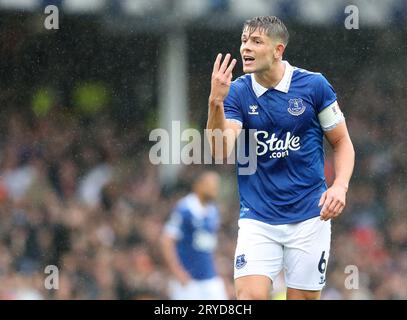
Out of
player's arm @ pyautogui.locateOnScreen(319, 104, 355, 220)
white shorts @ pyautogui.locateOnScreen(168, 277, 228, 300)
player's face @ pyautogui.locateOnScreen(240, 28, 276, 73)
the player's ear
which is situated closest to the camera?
player's arm @ pyautogui.locateOnScreen(319, 104, 355, 220)

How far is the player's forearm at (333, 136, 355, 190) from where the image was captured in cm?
635

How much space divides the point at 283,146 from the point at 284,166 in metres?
0.12

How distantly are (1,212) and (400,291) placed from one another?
4.46 metres

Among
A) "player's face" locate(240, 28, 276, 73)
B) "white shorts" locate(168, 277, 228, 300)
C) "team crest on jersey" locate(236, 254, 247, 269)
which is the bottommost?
"team crest on jersey" locate(236, 254, 247, 269)

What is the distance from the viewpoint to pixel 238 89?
654 centimetres

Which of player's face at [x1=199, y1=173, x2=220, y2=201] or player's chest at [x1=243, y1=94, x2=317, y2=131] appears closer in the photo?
player's chest at [x1=243, y1=94, x2=317, y2=131]

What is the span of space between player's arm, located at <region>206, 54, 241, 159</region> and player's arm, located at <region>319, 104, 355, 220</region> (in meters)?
0.59

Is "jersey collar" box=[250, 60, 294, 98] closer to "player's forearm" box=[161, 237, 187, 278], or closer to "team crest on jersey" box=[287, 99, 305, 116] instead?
"team crest on jersey" box=[287, 99, 305, 116]

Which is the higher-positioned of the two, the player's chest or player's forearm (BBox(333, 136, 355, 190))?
the player's chest

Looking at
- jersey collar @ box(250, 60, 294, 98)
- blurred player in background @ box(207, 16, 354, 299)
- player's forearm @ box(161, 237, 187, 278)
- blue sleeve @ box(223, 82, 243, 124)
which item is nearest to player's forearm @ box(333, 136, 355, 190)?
blurred player in background @ box(207, 16, 354, 299)

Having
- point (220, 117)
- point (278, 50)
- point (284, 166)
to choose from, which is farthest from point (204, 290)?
point (220, 117)

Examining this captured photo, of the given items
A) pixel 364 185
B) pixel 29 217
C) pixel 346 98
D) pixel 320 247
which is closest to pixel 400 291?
pixel 364 185

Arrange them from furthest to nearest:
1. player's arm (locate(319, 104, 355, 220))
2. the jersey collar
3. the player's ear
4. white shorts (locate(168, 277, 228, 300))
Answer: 1. white shorts (locate(168, 277, 228, 300))
2. the jersey collar
3. the player's ear
4. player's arm (locate(319, 104, 355, 220))
